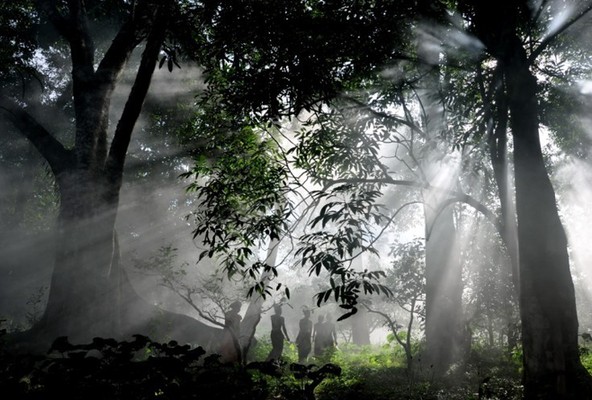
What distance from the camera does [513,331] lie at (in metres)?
13.8

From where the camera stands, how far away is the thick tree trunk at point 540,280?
15.1ft

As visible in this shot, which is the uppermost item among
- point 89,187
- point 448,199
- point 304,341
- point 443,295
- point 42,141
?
point 42,141

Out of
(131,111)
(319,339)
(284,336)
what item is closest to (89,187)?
(131,111)

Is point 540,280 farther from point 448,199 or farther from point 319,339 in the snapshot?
point 319,339

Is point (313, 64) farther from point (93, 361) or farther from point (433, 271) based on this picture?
point (433, 271)

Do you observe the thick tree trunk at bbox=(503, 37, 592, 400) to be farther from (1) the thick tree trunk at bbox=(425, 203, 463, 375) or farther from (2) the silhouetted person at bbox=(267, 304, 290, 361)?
(2) the silhouetted person at bbox=(267, 304, 290, 361)

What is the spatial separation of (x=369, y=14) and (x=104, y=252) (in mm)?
6749

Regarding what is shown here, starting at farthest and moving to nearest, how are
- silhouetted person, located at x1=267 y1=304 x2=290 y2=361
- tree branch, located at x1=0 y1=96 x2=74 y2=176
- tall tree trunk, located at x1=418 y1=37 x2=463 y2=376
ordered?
silhouetted person, located at x1=267 y1=304 x2=290 y2=361, tall tree trunk, located at x1=418 y1=37 x2=463 y2=376, tree branch, located at x1=0 y1=96 x2=74 y2=176

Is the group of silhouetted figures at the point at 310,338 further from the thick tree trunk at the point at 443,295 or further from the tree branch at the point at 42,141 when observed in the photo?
the tree branch at the point at 42,141

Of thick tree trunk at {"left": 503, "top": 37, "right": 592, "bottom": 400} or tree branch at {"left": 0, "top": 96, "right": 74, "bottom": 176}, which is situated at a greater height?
tree branch at {"left": 0, "top": 96, "right": 74, "bottom": 176}

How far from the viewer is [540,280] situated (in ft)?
15.9

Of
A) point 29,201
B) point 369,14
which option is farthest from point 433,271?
point 29,201

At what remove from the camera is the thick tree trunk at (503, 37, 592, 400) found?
4.61 meters

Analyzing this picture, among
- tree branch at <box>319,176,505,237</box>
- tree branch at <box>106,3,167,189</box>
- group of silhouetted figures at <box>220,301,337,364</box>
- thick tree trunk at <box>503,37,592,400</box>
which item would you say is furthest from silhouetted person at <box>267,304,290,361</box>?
thick tree trunk at <box>503,37,592,400</box>
